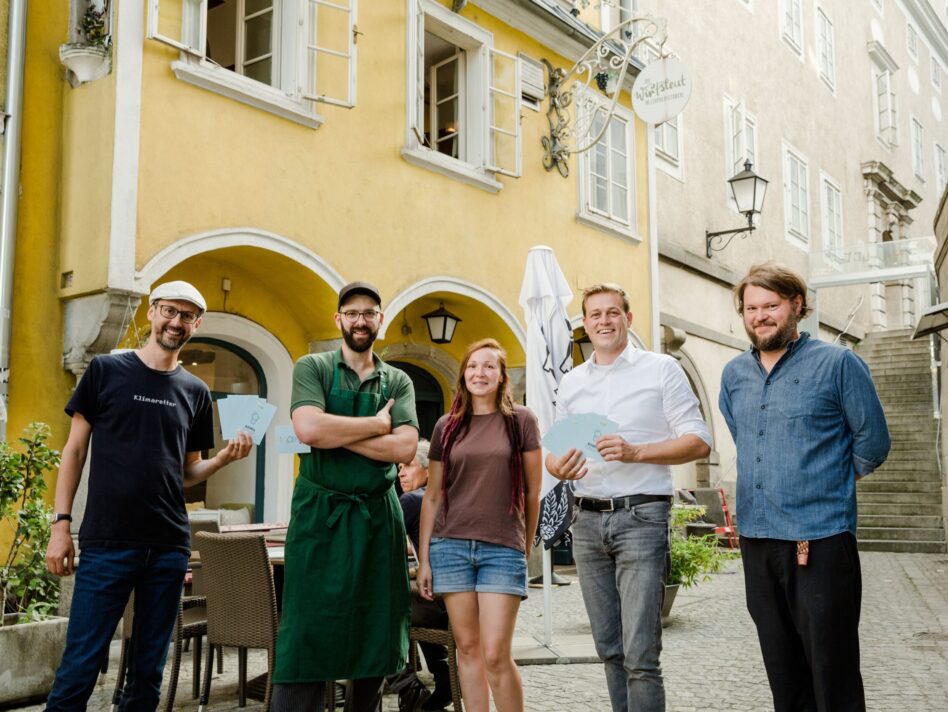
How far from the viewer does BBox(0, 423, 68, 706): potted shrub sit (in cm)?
528

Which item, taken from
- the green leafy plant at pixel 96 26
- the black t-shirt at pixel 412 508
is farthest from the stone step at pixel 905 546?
the green leafy plant at pixel 96 26

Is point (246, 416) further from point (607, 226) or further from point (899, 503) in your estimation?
point (899, 503)

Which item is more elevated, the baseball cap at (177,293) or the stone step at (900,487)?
the baseball cap at (177,293)

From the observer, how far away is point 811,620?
10.6 ft

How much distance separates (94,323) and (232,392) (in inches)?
99.9

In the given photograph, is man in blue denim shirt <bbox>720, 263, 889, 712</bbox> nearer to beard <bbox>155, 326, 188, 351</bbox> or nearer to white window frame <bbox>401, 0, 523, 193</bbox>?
beard <bbox>155, 326, 188, 351</bbox>

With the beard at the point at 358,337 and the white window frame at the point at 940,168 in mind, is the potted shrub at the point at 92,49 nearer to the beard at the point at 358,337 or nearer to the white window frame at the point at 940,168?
the beard at the point at 358,337

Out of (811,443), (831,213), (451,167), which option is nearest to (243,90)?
(451,167)

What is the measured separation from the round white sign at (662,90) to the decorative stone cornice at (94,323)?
238 inches

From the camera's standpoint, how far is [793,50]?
22.3 metres

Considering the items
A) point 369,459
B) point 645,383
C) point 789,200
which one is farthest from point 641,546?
point 789,200

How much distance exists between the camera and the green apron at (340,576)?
382cm

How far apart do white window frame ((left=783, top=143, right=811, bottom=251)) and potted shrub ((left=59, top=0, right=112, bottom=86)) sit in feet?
53.5

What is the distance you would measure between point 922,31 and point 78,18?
104ft
